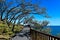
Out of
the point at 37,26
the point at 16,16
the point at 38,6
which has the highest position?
the point at 38,6

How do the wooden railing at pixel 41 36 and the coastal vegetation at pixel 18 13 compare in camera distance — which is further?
the coastal vegetation at pixel 18 13

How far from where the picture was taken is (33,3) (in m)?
13.6

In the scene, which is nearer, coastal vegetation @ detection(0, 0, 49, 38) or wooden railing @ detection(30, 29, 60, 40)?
wooden railing @ detection(30, 29, 60, 40)

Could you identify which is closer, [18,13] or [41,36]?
[41,36]

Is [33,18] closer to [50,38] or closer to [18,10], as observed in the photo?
[18,10]

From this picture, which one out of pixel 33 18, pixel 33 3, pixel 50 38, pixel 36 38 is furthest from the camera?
pixel 33 18

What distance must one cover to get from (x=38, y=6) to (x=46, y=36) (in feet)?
29.6

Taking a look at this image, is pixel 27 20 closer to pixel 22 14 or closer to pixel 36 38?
pixel 22 14

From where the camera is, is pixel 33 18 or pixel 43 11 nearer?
pixel 43 11

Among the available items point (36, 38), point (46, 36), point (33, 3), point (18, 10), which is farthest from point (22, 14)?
point (46, 36)

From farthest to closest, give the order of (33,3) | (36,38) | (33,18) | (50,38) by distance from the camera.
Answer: (33,18)
(33,3)
(36,38)
(50,38)

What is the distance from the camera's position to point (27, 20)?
14.9 meters

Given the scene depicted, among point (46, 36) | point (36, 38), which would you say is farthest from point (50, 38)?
point (36, 38)

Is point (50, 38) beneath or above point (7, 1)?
beneath
